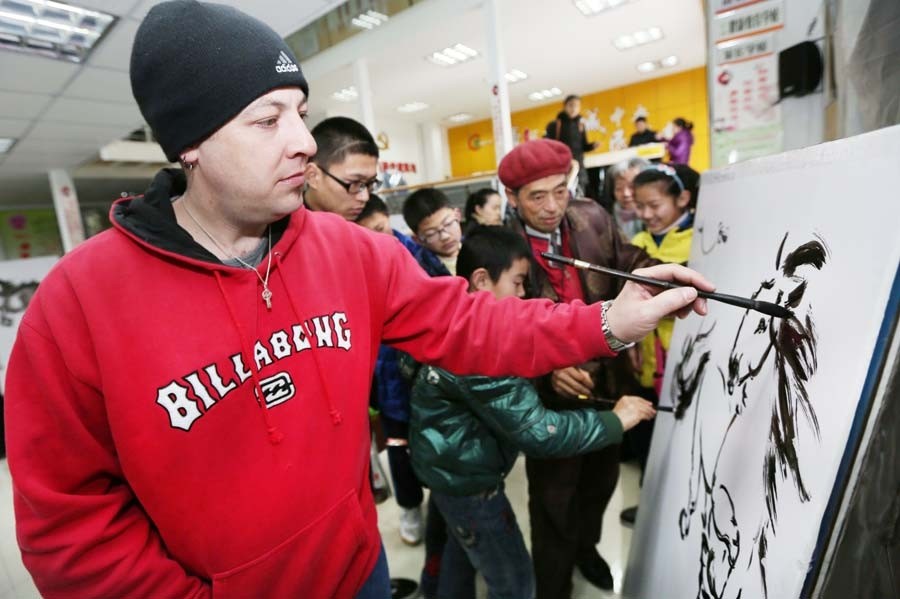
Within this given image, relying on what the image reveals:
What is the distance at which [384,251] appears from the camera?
894mm

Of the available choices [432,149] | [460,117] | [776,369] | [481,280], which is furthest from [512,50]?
[776,369]

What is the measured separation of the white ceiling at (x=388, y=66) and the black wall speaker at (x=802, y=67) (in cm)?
325

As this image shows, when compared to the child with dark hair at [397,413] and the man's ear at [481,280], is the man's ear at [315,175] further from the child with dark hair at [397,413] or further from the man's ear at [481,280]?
the man's ear at [481,280]

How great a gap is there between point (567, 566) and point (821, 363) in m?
1.10

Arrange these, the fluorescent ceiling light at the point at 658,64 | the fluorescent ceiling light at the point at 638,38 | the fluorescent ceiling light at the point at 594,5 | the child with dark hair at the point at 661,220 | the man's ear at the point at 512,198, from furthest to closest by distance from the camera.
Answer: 1. the fluorescent ceiling light at the point at 658,64
2. the fluorescent ceiling light at the point at 638,38
3. the fluorescent ceiling light at the point at 594,5
4. the child with dark hair at the point at 661,220
5. the man's ear at the point at 512,198

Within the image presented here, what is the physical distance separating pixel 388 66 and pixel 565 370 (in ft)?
20.8

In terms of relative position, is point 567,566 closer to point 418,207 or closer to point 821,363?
point 821,363

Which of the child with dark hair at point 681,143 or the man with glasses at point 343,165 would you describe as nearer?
the man with glasses at point 343,165

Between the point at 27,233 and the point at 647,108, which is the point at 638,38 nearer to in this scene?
the point at 647,108

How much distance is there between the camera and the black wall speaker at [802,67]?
4.10 ft

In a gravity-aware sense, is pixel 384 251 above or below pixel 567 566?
above

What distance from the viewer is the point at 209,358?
0.65 meters

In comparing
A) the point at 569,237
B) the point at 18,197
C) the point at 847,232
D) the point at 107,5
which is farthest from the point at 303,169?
the point at 18,197

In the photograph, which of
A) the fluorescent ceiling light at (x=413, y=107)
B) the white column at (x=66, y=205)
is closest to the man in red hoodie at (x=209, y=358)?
the white column at (x=66, y=205)
